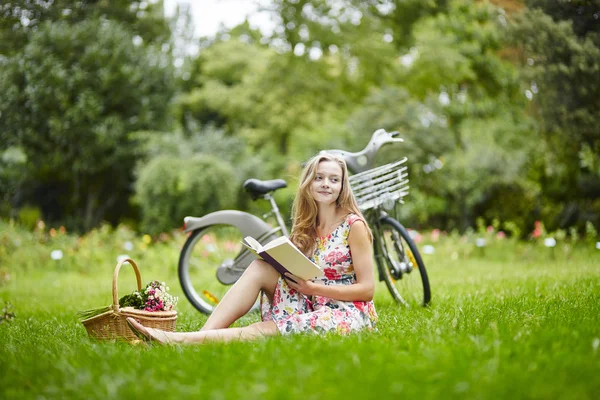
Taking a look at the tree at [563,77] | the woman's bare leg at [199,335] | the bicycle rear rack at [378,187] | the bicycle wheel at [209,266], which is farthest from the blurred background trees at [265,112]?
the woman's bare leg at [199,335]

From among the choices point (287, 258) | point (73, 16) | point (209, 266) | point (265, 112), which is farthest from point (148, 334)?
point (73, 16)

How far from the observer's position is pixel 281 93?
14438 millimetres

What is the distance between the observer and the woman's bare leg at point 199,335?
9.86 feet

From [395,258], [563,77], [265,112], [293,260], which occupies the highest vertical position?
[265,112]

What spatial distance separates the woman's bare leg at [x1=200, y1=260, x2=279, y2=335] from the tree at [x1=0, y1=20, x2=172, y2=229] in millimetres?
10583

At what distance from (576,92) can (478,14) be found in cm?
708

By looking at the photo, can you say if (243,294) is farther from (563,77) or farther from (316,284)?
(563,77)

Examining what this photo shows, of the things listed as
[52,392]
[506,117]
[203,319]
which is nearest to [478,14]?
[506,117]

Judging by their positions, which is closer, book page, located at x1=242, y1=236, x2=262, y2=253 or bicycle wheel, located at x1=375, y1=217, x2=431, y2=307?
book page, located at x1=242, y1=236, x2=262, y2=253

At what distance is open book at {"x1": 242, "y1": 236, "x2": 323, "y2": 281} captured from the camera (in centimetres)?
291

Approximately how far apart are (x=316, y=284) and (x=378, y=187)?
1375 mm

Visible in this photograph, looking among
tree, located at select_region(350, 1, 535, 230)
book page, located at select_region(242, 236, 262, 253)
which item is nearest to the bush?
tree, located at select_region(350, 1, 535, 230)

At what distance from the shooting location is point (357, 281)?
326 centimetres

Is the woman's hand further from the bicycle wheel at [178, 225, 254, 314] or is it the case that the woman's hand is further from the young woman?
the bicycle wheel at [178, 225, 254, 314]
